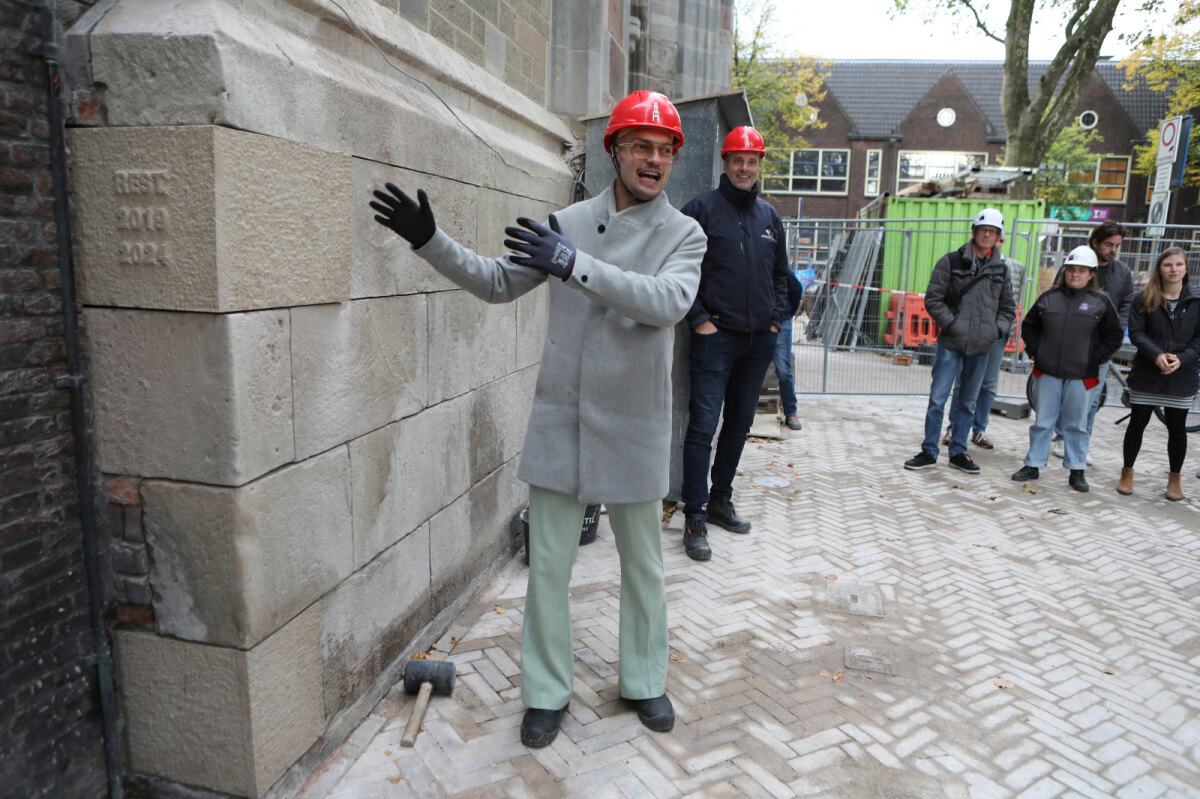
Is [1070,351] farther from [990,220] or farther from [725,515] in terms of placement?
[725,515]

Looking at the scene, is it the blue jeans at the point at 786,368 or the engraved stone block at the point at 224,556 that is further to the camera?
the blue jeans at the point at 786,368

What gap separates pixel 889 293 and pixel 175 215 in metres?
13.4

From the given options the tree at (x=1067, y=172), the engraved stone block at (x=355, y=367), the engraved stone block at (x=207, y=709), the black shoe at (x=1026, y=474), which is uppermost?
the tree at (x=1067, y=172)

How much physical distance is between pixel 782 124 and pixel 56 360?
3742 centimetres

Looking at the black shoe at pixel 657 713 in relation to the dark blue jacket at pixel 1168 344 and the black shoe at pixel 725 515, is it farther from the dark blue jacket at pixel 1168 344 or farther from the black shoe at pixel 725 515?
the dark blue jacket at pixel 1168 344

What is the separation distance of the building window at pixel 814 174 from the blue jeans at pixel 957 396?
33502mm

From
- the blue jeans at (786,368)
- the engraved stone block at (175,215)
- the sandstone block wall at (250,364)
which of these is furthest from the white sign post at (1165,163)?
the engraved stone block at (175,215)

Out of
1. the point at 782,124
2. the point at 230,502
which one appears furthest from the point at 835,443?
the point at 782,124

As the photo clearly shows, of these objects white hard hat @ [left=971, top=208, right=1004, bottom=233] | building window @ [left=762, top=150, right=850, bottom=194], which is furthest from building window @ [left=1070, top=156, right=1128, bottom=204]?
white hard hat @ [left=971, top=208, right=1004, bottom=233]

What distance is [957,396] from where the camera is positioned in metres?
7.16

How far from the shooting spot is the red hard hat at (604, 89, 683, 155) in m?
2.77

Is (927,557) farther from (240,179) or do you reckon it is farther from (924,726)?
(240,179)

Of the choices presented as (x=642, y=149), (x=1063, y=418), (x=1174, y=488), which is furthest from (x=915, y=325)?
(x=642, y=149)

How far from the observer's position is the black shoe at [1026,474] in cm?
677
